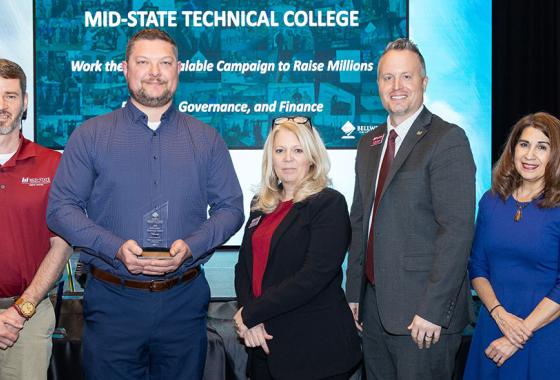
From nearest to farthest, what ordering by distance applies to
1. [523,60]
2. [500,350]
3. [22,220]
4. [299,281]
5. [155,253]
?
[299,281]
[155,253]
[500,350]
[22,220]
[523,60]

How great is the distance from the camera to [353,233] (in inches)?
114

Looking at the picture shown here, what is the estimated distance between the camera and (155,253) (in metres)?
2.51

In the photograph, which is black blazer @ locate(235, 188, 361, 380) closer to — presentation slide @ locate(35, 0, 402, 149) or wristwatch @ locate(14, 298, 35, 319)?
wristwatch @ locate(14, 298, 35, 319)

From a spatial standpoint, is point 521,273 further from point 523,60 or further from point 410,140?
point 523,60

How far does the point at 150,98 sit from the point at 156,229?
56 cm

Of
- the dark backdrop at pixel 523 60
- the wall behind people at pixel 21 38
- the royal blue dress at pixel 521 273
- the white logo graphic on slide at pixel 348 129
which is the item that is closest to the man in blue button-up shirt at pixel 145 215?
the royal blue dress at pixel 521 273

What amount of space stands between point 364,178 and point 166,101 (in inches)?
35.7

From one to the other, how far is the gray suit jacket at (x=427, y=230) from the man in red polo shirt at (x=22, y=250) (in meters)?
1.35

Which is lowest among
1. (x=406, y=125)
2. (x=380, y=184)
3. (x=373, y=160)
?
(x=380, y=184)

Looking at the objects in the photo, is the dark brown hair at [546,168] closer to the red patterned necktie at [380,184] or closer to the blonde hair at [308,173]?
the red patterned necktie at [380,184]

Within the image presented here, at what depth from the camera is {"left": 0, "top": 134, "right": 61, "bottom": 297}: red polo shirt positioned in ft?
8.87

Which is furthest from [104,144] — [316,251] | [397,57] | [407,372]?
[407,372]

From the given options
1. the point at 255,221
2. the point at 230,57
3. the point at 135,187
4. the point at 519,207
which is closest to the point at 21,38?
the point at 230,57

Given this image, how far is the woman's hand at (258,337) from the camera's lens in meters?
2.46
